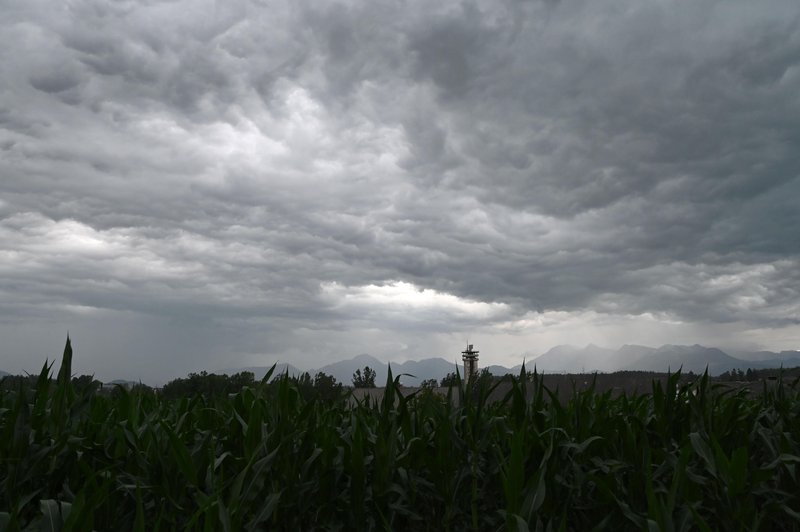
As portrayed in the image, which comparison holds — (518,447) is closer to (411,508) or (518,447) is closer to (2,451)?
(411,508)

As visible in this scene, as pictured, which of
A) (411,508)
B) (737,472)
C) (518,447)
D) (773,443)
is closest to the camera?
(518,447)

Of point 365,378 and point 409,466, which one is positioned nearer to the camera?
point 409,466

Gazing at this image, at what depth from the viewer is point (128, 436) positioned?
11.6ft

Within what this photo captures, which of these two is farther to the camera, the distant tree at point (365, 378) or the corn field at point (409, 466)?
the distant tree at point (365, 378)

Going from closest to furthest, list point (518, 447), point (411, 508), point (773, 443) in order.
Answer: point (518, 447) → point (411, 508) → point (773, 443)

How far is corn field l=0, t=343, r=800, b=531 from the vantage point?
3.28 m

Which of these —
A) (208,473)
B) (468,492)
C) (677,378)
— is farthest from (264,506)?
(677,378)

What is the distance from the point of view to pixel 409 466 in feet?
11.8

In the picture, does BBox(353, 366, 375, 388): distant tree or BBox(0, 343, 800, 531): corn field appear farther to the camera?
BBox(353, 366, 375, 388): distant tree

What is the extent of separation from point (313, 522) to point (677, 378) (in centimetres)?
251

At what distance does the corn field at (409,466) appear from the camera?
3279 millimetres

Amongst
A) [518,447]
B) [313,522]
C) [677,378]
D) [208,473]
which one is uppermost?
[677,378]

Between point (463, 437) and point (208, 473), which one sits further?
point (463, 437)

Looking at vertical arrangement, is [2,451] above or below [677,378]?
below
